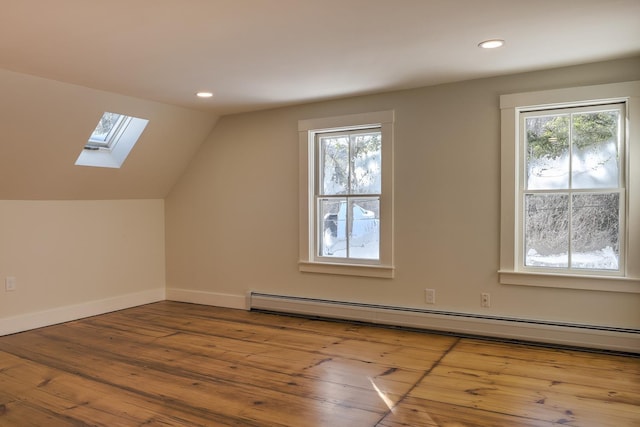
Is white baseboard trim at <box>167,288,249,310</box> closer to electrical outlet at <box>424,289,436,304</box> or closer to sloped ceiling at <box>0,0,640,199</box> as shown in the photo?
sloped ceiling at <box>0,0,640,199</box>

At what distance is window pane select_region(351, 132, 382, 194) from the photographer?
4.45 meters

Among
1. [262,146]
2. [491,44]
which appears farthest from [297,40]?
Answer: [262,146]

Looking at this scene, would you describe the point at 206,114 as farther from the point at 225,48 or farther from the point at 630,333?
the point at 630,333

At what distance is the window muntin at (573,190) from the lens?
3.53 meters

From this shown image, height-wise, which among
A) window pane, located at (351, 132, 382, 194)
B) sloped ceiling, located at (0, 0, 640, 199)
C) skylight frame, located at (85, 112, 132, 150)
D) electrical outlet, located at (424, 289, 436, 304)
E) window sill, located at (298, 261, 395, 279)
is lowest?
electrical outlet, located at (424, 289, 436, 304)

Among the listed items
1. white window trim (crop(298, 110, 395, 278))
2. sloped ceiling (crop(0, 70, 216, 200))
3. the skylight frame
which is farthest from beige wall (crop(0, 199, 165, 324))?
white window trim (crop(298, 110, 395, 278))

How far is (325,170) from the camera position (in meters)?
4.78

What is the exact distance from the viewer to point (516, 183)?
3.78 metres

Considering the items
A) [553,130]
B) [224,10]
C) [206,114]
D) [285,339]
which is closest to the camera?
[224,10]

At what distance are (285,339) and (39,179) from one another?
106 inches

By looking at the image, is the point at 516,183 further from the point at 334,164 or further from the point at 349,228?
the point at 334,164

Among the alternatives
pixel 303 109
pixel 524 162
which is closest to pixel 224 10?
pixel 303 109

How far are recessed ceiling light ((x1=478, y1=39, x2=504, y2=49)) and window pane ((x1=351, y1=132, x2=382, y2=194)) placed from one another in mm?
1506

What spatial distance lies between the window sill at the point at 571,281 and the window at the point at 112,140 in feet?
12.0
